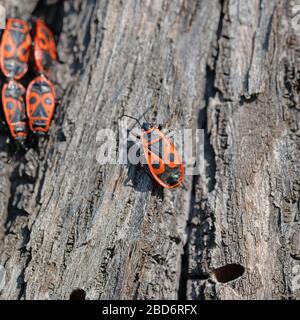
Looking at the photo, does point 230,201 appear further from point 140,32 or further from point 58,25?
point 58,25

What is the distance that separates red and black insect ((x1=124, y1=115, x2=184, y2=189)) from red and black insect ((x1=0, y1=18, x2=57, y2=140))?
1200 mm

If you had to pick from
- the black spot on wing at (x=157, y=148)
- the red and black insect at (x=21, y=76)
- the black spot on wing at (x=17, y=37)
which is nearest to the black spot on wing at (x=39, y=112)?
the red and black insect at (x=21, y=76)

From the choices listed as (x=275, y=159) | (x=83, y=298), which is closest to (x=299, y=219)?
(x=275, y=159)

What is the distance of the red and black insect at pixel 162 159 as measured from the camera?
190 inches

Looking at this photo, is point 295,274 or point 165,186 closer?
point 295,274

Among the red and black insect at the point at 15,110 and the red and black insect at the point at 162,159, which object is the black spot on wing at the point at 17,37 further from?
the red and black insect at the point at 162,159

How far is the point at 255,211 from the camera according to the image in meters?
4.71

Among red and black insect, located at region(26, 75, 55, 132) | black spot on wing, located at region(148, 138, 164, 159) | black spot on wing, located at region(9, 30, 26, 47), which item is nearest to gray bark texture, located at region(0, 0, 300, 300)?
red and black insect, located at region(26, 75, 55, 132)

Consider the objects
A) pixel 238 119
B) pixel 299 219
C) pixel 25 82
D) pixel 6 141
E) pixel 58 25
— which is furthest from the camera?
pixel 58 25

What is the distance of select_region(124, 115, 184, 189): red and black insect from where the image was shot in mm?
4832

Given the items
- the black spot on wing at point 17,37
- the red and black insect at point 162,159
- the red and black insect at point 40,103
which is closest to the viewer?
the red and black insect at point 162,159

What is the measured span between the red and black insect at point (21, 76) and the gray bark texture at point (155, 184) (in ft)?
0.49

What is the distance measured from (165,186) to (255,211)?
845mm

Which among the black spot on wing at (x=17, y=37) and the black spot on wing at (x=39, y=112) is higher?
the black spot on wing at (x=17, y=37)
